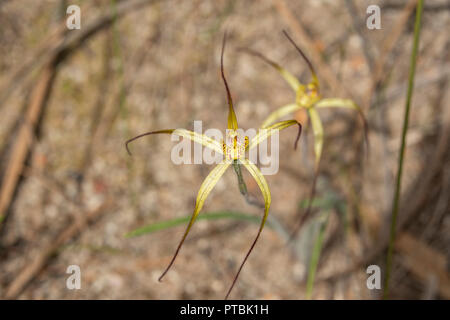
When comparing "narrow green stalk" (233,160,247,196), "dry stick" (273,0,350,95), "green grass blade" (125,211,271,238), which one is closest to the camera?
"narrow green stalk" (233,160,247,196)

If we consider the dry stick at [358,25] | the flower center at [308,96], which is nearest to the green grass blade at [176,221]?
the flower center at [308,96]

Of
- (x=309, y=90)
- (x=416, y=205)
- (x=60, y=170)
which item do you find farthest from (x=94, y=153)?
(x=416, y=205)

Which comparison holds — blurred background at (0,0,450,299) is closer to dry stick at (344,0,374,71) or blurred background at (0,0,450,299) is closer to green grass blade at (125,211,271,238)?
dry stick at (344,0,374,71)

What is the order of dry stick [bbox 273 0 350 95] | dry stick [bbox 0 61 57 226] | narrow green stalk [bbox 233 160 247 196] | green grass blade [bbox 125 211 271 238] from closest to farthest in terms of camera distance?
narrow green stalk [bbox 233 160 247 196]
green grass blade [bbox 125 211 271 238]
dry stick [bbox 0 61 57 226]
dry stick [bbox 273 0 350 95]

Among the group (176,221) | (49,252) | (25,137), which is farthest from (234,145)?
(25,137)

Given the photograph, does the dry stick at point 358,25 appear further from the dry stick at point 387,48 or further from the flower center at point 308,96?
the flower center at point 308,96

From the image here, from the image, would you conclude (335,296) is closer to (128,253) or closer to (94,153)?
(128,253)

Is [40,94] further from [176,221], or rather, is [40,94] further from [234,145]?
[234,145]

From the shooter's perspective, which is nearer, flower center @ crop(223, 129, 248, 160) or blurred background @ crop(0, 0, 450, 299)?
flower center @ crop(223, 129, 248, 160)
